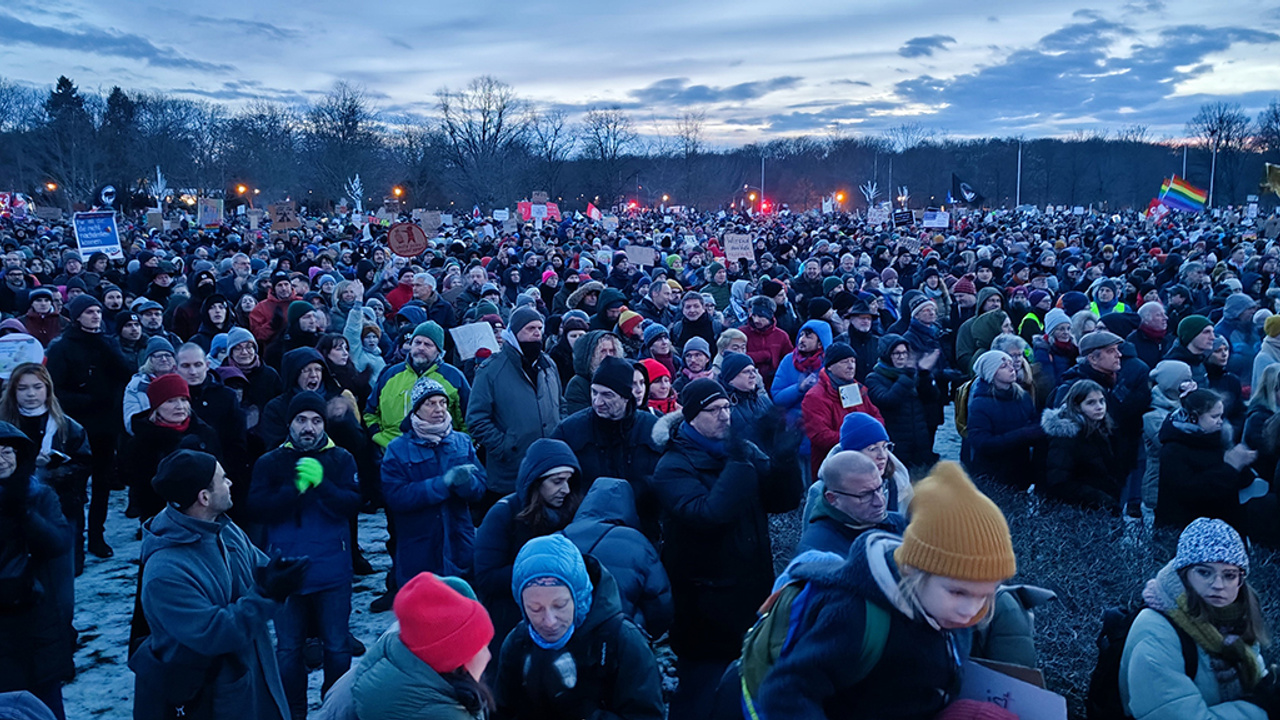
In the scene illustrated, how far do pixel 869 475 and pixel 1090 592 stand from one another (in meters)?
2.53

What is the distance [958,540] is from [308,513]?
10.8ft

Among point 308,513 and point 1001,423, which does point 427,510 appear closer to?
point 308,513

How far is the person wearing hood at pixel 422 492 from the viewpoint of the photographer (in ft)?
15.1

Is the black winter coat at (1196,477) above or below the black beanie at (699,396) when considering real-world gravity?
below

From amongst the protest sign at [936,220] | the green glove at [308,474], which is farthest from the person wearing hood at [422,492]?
the protest sign at [936,220]

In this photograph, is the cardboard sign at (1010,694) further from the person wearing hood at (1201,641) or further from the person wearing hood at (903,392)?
the person wearing hood at (903,392)

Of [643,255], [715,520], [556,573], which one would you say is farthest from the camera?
[643,255]

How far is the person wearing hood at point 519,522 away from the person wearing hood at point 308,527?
965 millimetres

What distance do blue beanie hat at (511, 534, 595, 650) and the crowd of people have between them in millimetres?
11

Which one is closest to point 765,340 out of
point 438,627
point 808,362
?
point 808,362

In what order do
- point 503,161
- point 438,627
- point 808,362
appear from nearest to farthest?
point 438,627
point 808,362
point 503,161

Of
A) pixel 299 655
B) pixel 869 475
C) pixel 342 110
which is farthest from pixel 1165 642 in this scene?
pixel 342 110

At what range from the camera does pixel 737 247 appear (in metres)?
15.6

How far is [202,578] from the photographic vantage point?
323cm
